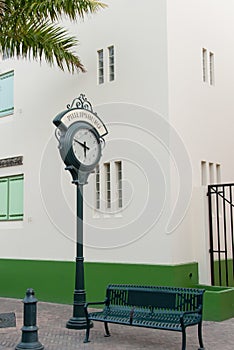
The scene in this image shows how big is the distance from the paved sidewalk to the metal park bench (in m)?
0.20

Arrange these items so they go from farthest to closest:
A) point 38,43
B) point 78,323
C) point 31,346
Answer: point 38,43, point 78,323, point 31,346

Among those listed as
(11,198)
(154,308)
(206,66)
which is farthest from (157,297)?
(11,198)

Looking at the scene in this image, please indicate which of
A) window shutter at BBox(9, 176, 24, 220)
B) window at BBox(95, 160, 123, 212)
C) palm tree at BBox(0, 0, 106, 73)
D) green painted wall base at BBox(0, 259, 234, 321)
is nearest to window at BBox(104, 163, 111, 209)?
window at BBox(95, 160, 123, 212)

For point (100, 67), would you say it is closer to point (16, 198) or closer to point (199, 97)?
point (199, 97)

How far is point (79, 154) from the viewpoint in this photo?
9953 millimetres

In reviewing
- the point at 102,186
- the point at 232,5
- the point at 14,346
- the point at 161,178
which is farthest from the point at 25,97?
the point at 14,346

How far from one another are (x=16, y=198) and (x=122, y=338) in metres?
7.03

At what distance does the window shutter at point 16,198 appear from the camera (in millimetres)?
14641

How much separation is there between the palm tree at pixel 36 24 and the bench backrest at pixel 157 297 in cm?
587

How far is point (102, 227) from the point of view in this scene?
12.2 meters

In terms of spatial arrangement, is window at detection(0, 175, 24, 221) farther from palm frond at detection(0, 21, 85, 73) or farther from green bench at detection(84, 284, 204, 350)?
green bench at detection(84, 284, 204, 350)

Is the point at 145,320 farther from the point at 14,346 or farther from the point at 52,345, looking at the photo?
the point at 14,346

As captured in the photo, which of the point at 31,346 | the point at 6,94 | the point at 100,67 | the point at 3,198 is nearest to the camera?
the point at 31,346

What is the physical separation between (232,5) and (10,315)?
10456 mm
